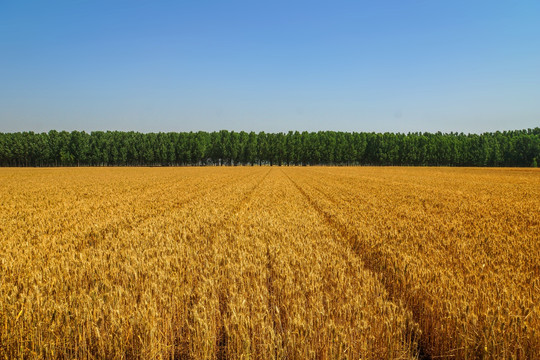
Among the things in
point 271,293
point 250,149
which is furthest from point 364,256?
Result: point 250,149

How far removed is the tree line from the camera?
12431 cm

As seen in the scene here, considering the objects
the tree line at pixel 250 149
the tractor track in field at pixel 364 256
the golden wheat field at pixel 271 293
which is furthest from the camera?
the tree line at pixel 250 149

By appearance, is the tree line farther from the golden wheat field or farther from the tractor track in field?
the golden wheat field

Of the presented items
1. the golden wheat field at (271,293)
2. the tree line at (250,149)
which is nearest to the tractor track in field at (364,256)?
the golden wheat field at (271,293)

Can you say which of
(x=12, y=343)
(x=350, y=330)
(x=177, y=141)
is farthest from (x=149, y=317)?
(x=177, y=141)

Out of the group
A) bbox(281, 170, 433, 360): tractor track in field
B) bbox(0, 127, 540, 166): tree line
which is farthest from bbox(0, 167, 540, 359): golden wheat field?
bbox(0, 127, 540, 166): tree line

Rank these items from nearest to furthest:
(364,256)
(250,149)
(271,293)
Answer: (271,293)
(364,256)
(250,149)

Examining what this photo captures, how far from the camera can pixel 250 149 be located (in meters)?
134

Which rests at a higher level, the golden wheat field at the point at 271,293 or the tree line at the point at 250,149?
the tree line at the point at 250,149

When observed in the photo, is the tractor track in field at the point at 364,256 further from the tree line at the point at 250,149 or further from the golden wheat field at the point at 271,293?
the tree line at the point at 250,149

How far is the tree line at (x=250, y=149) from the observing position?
408ft

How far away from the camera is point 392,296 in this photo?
14.3 ft

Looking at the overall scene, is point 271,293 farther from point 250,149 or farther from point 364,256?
point 250,149

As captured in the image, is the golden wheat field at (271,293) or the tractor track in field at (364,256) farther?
the tractor track in field at (364,256)
